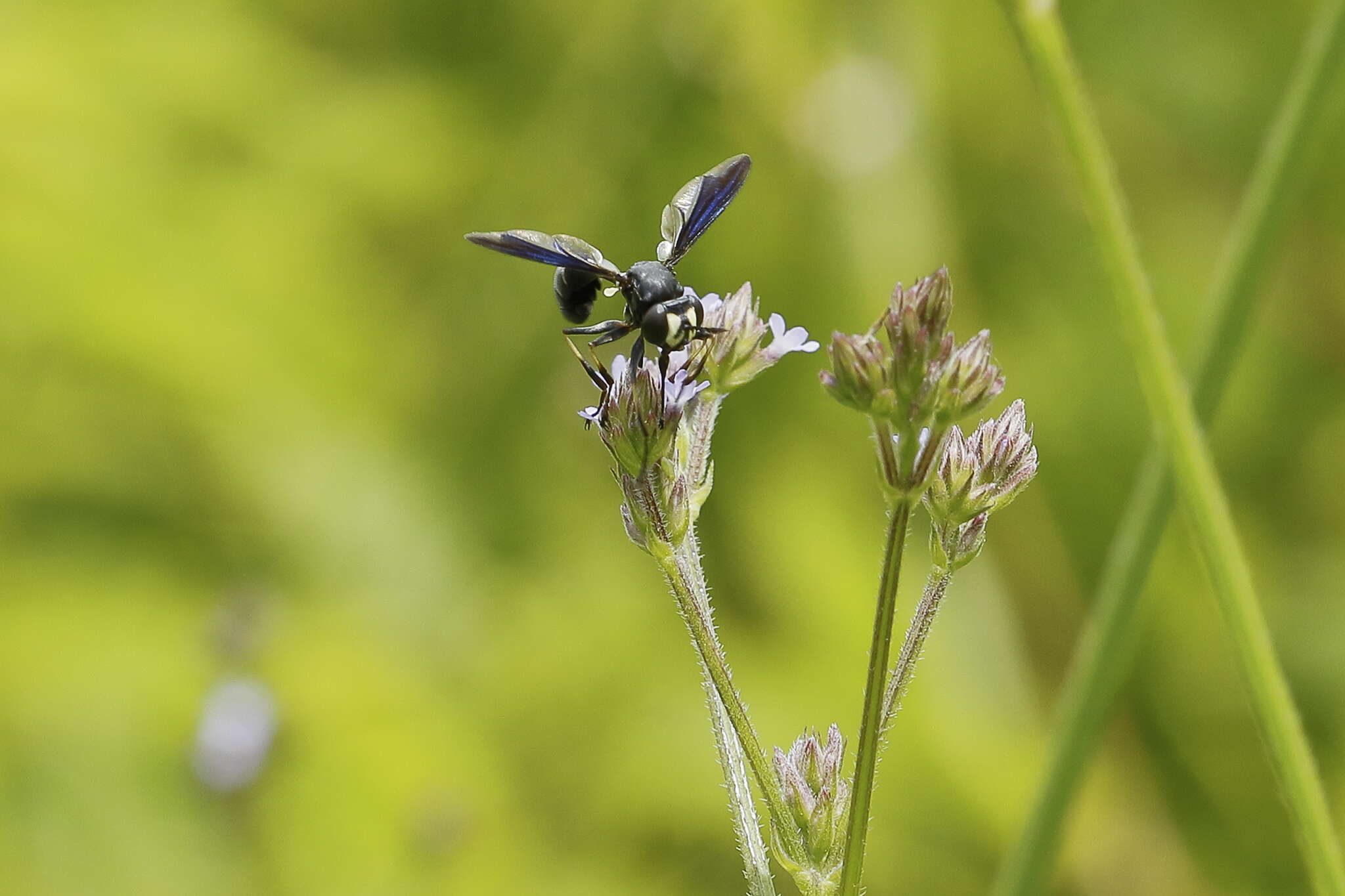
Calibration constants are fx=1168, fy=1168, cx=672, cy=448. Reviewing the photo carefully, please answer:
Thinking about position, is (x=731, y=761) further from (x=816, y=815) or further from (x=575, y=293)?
(x=575, y=293)

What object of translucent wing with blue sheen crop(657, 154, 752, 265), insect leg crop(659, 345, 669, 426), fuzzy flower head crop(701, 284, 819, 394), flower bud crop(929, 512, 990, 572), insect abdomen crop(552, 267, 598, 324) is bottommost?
flower bud crop(929, 512, 990, 572)

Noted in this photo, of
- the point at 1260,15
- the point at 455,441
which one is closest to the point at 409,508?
the point at 455,441

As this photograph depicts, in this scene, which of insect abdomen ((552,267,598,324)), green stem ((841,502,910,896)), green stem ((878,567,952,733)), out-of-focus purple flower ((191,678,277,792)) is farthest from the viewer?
out-of-focus purple flower ((191,678,277,792))

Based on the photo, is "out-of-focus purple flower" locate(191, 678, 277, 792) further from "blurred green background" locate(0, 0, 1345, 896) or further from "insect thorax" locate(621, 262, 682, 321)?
"insect thorax" locate(621, 262, 682, 321)

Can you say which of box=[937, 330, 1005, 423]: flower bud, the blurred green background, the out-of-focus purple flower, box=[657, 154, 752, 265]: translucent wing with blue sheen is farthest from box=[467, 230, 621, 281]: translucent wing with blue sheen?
the out-of-focus purple flower

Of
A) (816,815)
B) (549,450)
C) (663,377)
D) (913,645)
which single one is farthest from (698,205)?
(549,450)

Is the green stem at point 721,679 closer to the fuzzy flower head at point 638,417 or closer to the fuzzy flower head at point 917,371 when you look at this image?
the fuzzy flower head at point 638,417
